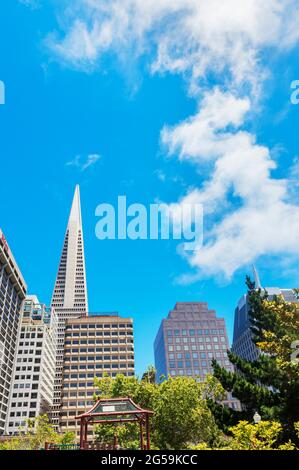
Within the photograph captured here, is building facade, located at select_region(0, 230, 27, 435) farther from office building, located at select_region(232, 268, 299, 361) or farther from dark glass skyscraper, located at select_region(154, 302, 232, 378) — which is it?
office building, located at select_region(232, 268, 299, 361)

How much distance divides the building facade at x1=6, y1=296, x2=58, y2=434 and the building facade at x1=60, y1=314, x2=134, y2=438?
51.5ft

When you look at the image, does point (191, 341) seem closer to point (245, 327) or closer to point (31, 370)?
point (245, 327)

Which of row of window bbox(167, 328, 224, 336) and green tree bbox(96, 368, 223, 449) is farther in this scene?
row of window bbox(167, 328, 224, 336)

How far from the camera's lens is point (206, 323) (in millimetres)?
167375

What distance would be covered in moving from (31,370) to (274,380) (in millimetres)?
95247

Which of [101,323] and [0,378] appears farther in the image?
[101,323]

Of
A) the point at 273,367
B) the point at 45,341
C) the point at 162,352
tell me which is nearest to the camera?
the point at 273,367

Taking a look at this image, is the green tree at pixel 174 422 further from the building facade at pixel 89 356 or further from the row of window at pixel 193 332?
the row of window at pixel 193 332

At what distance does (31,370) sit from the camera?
103 m

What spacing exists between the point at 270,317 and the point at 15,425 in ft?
295

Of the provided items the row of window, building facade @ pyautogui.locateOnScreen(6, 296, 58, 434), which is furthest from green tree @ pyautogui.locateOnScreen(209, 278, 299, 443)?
the row of window

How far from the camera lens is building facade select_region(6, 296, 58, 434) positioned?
96.2m
